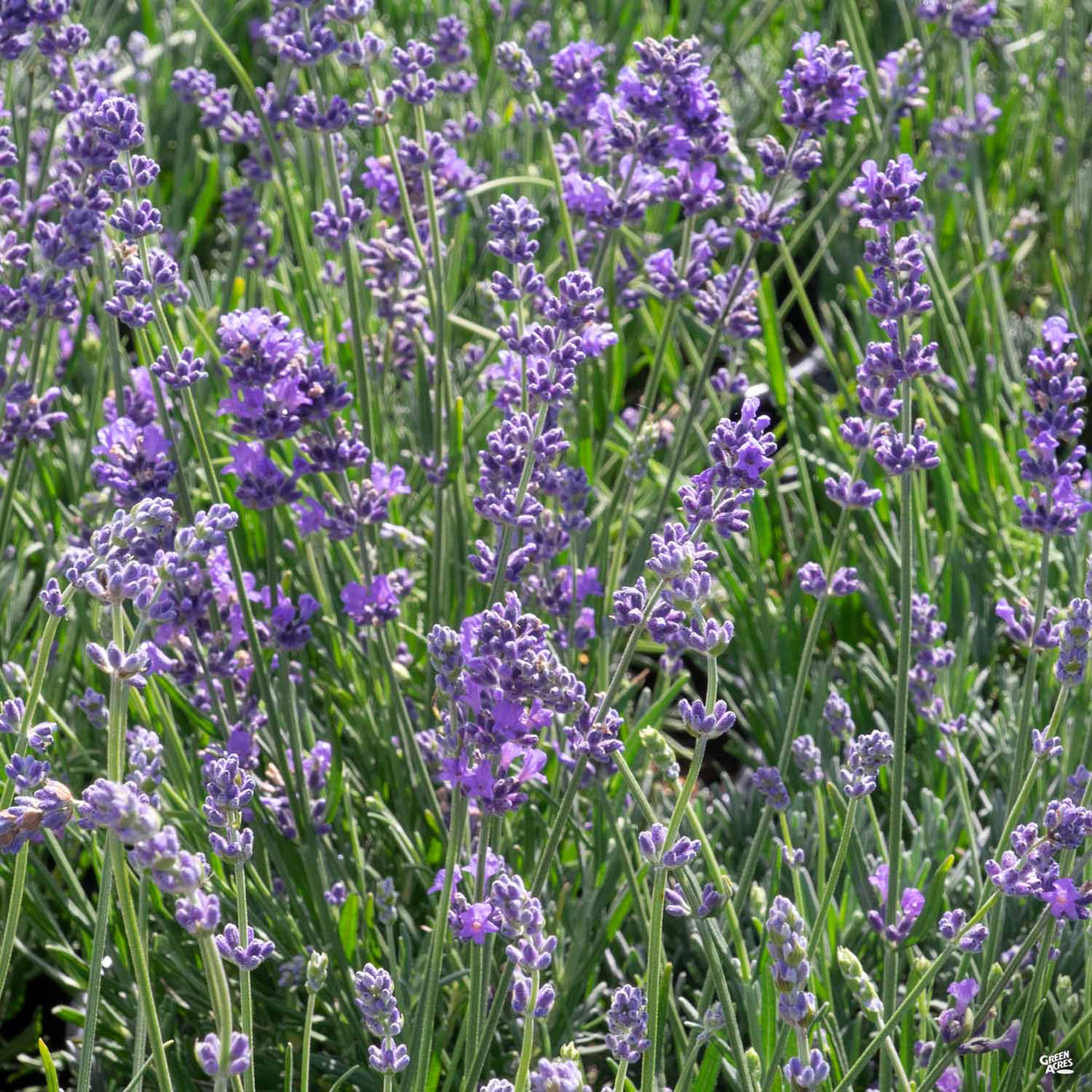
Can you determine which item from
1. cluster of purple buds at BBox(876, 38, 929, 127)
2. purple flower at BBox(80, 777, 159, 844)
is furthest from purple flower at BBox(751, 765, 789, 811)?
cluster of purple buds at BBox(876, 38, 929, 127)

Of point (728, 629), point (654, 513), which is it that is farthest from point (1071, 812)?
point (654, 513)

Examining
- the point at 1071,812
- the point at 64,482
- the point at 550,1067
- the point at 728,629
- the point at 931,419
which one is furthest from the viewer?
the point at 931,419

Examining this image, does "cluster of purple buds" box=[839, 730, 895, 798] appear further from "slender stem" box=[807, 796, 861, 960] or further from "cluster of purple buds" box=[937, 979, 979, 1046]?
"cluster of purple buds" box=[937, 979, 979, 1046]

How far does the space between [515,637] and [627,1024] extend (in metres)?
0.40

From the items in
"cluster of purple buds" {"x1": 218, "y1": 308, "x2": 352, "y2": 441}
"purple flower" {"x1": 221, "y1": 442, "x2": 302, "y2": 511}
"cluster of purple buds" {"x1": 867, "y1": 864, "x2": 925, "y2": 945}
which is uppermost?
"cluster of purple buds" {"x1": 218, "y1": 308, "x2": 352, "y2": 441}

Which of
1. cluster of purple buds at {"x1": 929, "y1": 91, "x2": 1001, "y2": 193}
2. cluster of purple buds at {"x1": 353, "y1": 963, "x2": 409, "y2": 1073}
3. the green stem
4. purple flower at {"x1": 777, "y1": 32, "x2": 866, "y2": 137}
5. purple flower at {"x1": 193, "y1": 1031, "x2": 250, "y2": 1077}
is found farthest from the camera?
cluster of purple buds at {"x1": 929, "y1": 91, "x2": 1001, "y2": 193}

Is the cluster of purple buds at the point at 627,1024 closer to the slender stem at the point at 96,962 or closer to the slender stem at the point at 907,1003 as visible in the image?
the slender stem at the point at 907,1003

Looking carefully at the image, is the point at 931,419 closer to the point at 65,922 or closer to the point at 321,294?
the point at 321,294

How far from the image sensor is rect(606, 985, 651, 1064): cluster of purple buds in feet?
4.25

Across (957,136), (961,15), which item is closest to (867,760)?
(961,15)

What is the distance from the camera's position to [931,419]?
3.26 m

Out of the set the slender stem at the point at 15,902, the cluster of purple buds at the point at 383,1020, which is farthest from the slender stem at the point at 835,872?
the slender stem at the point at 15,902

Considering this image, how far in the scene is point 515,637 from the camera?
142cm

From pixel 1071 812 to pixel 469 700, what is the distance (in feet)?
2.12
